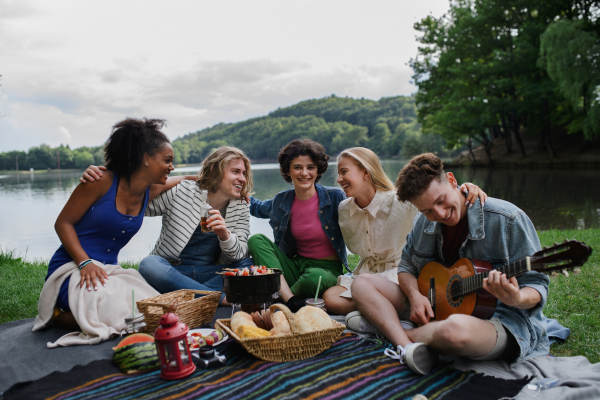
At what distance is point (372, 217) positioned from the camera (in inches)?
157

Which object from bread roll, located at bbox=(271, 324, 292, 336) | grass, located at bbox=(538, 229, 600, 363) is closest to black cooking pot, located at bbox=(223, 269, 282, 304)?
bread roll, located at bbox=(271, 324, 292, 336)

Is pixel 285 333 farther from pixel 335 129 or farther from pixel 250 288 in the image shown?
pixel 335 129

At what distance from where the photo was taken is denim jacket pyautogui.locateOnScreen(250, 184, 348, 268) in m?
4.38

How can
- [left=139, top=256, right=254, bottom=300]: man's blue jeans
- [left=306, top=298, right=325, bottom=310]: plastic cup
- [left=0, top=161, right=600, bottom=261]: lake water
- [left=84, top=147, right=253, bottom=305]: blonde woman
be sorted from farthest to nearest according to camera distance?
[left=0, top=161, right=600, bottom=261]: lake water → [left=84, top=147, right=253, bottom=305]: blonde woman → [left=139, top=256, right=254, bottom=300]: man's blue jeans → [left=306, top=298, right=325, bottom=310]: plastic cup

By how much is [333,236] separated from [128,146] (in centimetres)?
214

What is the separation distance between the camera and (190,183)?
437 cm

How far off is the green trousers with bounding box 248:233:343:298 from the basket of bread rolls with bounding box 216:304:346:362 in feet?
3.44

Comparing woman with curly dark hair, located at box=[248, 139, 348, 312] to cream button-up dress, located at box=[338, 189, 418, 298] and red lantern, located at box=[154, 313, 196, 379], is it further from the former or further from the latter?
red lantern, located at box=[154, 313, 196, 379]

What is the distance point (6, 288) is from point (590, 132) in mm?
24823

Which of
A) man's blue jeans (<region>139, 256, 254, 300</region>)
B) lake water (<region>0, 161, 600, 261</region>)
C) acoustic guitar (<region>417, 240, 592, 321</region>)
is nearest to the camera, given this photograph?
acoustic guitar (<region>417, 240, 592, 321</region>)

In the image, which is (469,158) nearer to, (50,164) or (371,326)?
(371,326)

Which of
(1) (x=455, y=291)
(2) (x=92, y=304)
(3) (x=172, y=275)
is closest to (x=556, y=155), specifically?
(1) (x=455, y=291)

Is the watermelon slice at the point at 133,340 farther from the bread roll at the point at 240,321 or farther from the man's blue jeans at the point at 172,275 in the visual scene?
the man's blue jeans at the point at 172,275

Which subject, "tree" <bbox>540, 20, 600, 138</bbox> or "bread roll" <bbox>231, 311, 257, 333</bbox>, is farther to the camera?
"tree" <bbox>540, 20, 600, 138</bbox>
